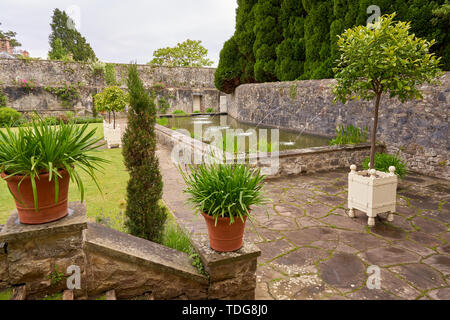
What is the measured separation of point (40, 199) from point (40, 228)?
7.5 inches

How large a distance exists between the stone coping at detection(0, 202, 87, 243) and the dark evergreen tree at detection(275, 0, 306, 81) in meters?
13.5

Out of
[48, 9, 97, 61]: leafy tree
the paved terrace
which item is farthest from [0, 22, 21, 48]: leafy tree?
the paved terrace

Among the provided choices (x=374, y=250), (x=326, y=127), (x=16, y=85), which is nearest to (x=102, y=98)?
(x=326, y=127)

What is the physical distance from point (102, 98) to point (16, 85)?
14.2 meters

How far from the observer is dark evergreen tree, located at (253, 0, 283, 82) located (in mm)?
15586

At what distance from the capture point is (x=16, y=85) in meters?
20.0

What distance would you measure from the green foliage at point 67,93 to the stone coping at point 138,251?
21.9 m

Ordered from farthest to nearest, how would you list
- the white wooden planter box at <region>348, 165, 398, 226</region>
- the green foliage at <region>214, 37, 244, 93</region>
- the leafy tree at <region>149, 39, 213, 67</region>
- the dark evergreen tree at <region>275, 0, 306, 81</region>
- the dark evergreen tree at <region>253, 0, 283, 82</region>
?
1. the leafy tree at <region>149, 39, 213, 67</region>
2. the green foliage at <region>214, 37, 244, 93</region>
3. the dark evergreen tree at <region>253, 0, 283, 82</region>
4. the dark evergreen tree at <region>275, 0, 306, 81</region>
5. the white wooden planter box at <region>348, 165, 398, 226</region>

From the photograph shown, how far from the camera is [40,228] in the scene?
1.91 m

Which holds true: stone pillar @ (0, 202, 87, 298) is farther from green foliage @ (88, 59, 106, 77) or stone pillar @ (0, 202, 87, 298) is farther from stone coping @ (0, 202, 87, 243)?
green foliage @ (88, 59, 106, 77)

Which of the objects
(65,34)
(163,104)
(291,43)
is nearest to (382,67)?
(291,43)

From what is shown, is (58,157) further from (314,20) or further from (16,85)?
(16,85)

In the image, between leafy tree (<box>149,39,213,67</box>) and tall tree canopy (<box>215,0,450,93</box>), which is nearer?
tall tree canopy (<box>215,0,450,93</box>)

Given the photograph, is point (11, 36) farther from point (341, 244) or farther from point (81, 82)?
point (341, 244)
